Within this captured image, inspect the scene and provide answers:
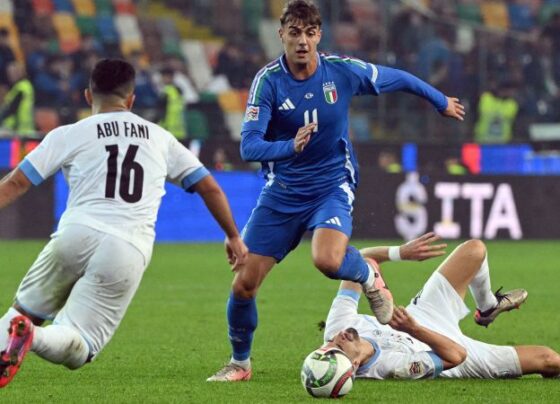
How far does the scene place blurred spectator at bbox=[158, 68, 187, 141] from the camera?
22281 millimetres

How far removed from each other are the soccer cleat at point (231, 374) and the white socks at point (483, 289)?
150 centimetres

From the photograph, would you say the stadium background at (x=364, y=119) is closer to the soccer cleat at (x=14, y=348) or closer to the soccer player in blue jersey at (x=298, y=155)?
the soccer player in blue jersey at (x=298, y=155)

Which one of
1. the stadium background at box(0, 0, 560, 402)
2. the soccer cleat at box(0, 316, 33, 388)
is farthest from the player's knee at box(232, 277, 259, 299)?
the stadium background at box(0, 0, 560, 402)

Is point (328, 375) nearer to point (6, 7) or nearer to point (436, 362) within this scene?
point (436, 362)

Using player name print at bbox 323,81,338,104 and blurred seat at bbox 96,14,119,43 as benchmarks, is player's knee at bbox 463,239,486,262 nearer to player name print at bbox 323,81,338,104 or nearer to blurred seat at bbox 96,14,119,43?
player name print at bbox 323,81,338,104

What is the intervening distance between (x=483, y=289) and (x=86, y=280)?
2959 mm

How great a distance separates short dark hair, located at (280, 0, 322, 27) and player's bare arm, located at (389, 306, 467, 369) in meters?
1.87

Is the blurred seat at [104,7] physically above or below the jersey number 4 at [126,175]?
above

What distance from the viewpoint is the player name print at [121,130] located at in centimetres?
652

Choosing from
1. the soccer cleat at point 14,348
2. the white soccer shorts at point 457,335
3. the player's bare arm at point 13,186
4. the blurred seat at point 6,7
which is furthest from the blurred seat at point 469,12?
the soccer cleat at point 14,348

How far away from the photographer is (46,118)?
22.2m

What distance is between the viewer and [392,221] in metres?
20.6

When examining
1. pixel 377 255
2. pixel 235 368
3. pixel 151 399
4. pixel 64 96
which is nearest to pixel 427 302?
pixel 377 255

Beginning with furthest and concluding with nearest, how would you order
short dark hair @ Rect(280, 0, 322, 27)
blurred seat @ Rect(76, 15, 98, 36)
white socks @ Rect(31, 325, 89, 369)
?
blurred seat @ Rect(76, 15, 98, 36)
short dark hair @ Rect(280, 0, 322, 27)
white socks @ Rect(31, 325, 89, 369)
